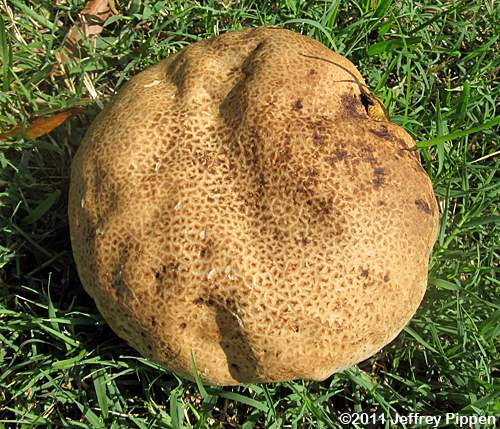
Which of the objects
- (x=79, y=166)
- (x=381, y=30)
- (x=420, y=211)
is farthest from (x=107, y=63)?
(x=420, y=211)

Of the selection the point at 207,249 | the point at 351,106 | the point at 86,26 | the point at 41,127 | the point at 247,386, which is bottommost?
the point at 247,386

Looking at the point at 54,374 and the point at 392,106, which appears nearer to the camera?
→ the point at 54,374

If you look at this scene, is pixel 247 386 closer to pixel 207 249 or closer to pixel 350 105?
pixel 207 249

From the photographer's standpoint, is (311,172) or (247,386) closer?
(311,172)

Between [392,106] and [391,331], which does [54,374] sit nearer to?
[391,331]

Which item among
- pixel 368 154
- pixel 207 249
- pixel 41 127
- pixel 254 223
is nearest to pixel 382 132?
pixel 368 154

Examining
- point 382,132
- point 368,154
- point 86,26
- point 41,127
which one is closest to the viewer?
point 368,154

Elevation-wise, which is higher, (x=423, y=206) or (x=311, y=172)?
(x=311, y=172)

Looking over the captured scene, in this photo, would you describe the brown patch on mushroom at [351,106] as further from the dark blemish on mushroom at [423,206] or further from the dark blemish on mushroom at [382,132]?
the dark blemish on mushroom at [423,206]
